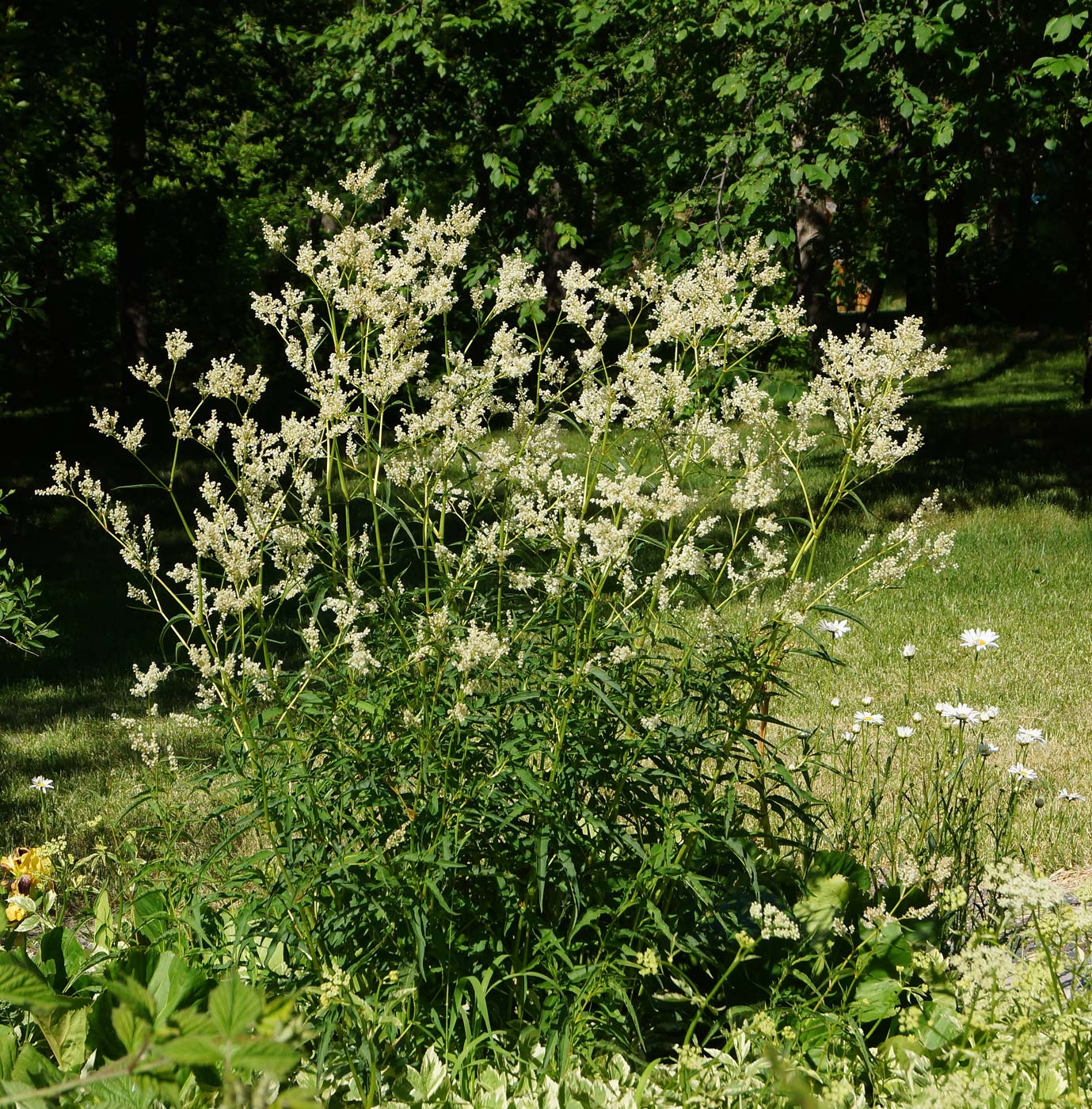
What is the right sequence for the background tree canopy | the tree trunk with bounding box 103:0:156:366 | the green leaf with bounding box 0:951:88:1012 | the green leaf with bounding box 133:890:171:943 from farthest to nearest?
the tree trunk with bounding box 103:0:156:366 → the background tree canopy → the green leaf with bounding box 133:890:171:943 → the green leaf with bounding box 0:951:88:1012

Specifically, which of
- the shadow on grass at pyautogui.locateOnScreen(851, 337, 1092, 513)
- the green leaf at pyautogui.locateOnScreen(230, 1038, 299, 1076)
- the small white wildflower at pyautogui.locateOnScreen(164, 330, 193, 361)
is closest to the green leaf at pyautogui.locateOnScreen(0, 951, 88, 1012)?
the green leaf at pyautogui.locateOnScreen(230, 1038, 299, 1076)

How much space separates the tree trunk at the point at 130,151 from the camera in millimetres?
13789

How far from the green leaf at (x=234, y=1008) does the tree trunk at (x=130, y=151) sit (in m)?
14.4

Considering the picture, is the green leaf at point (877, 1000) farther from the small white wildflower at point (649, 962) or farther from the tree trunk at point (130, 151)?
the tree trunk at point (130, 151)

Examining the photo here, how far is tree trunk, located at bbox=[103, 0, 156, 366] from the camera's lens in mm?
13789

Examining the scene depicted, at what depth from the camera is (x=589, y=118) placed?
9750 mm

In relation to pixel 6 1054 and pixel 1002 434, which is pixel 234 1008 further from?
pixel 1002 434

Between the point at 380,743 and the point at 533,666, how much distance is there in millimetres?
428

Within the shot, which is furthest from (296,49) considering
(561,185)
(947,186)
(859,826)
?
(859,826)

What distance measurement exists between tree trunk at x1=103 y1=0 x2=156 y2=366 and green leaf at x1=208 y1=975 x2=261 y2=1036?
1441cm

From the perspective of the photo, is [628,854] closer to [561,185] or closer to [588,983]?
[588,983]

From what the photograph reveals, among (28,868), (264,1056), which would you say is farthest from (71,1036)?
(264,1056)

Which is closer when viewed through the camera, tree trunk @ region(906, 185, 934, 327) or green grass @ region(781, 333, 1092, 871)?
green grass @ region(781, 333, 1092, 871)

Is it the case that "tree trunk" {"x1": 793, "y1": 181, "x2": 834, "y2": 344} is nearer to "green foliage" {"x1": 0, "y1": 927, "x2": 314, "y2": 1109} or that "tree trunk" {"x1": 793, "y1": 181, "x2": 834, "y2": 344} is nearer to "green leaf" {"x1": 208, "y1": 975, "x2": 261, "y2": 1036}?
"green foliage" {"x1": 0, "y1": 927, "x2": 314, "y2": 1109}
